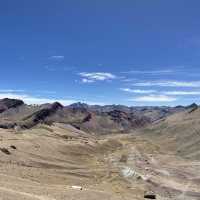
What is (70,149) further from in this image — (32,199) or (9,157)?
(32,199)

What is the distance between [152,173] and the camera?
9850cm

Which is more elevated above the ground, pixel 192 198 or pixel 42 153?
pixel 42 153

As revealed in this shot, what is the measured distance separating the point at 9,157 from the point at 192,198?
3498 cm

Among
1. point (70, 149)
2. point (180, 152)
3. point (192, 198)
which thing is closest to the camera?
point (192, 198)

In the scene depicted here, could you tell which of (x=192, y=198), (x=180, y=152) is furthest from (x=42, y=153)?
(x=180, y=152)

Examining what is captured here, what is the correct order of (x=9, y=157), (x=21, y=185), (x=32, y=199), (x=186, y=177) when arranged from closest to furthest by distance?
(x=32, y=199), (x=21, y=185), (x=9, y=157), (x=186, y=177)

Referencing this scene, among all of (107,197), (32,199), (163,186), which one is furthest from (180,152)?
(32,199)

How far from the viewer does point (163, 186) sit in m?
83.0

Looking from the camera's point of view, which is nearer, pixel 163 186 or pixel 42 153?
pixel 163 186

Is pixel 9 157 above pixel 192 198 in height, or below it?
above

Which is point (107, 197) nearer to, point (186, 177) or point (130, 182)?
point (130, 182)

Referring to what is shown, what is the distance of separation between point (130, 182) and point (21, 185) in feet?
119

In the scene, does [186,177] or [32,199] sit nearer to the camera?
[32,199]

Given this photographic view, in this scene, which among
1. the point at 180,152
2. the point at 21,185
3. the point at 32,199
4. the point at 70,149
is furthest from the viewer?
the point at 180,152
